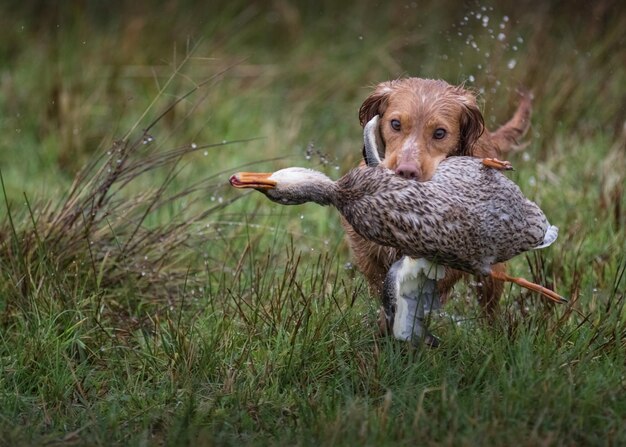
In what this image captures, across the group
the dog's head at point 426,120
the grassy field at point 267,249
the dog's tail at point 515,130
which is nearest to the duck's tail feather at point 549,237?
the grassy field at point 267,249

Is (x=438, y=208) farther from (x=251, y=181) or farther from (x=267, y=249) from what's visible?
(x=267, y=249)

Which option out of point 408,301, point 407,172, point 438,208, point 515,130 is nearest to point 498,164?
point 438,208

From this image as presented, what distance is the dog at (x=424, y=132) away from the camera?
453 cm

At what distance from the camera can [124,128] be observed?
7.32 metres

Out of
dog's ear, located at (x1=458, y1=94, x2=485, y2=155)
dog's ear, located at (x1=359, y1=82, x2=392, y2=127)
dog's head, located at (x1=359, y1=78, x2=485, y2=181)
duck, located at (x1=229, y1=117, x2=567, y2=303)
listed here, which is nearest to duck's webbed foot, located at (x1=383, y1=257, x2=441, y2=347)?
duck, located at (x1=229, y1=117, x2=567, y2=303)

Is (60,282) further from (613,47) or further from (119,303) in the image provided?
(613,47)

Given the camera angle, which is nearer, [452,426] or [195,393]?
[452,426]

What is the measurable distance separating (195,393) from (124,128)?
368 cm

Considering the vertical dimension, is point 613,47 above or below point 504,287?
above

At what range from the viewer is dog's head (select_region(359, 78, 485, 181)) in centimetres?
453

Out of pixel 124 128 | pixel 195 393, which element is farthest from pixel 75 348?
pixel 124 128

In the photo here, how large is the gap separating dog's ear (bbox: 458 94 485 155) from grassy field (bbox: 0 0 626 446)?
59 centimetres

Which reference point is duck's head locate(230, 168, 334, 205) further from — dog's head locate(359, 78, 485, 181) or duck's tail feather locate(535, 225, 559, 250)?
duck's tail feather locate(535, 225, 559, 250)

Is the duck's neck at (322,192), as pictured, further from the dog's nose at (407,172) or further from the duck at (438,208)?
the dog's nose at (407,172)
